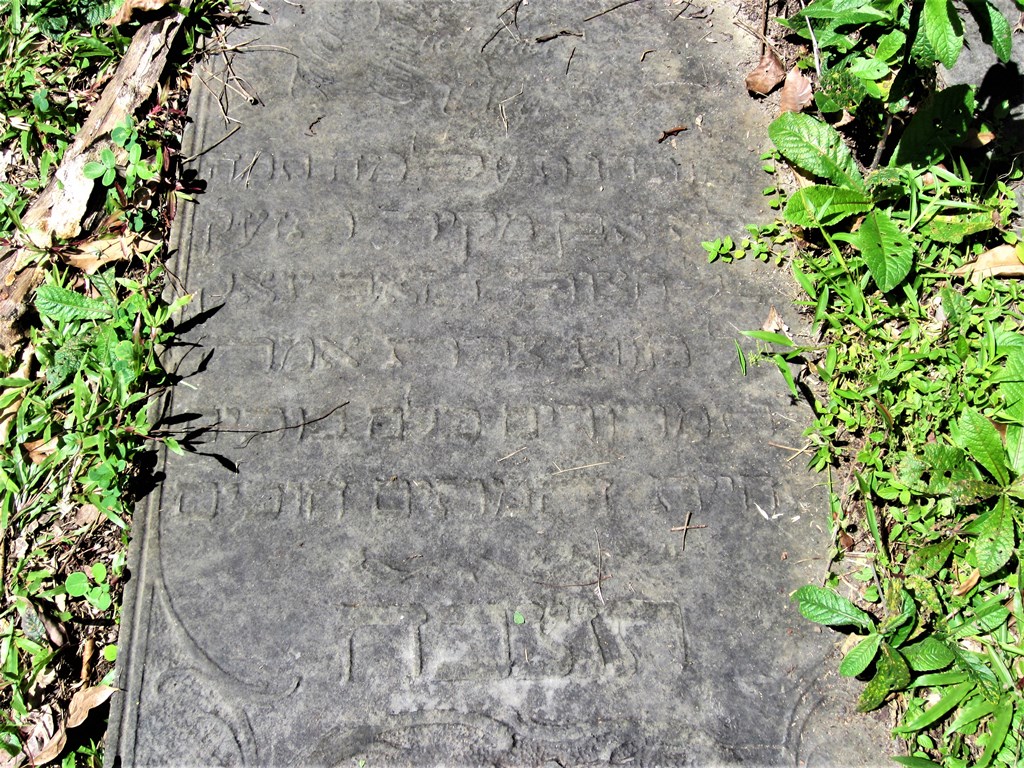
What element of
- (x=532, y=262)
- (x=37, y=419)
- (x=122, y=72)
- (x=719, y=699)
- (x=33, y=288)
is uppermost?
(x=122, y=72)

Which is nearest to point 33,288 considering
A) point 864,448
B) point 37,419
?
point 37,419

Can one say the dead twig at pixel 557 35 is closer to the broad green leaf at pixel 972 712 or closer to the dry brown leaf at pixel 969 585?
the dry brown leaf at pixel 969 585

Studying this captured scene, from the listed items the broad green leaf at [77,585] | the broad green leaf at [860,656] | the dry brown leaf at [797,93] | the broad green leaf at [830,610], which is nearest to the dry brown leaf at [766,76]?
the dry brown leaf at [797,93]

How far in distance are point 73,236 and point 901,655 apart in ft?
8.99

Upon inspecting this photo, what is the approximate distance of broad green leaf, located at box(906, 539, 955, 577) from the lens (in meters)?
2.15

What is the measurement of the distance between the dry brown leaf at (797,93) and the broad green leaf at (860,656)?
5.62ft

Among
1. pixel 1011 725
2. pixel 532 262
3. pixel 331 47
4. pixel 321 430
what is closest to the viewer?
pixel 1011 725

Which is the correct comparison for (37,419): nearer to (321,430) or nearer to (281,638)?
(321,430)

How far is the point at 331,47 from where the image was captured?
114 inches

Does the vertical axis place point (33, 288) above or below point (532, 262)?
below

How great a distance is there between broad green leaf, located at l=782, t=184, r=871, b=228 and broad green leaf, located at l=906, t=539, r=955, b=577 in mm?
1000

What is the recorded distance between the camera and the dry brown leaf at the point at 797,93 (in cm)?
277

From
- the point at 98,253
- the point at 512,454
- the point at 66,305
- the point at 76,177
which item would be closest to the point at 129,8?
the point at 76,177

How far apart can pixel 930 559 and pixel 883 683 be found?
367mm
